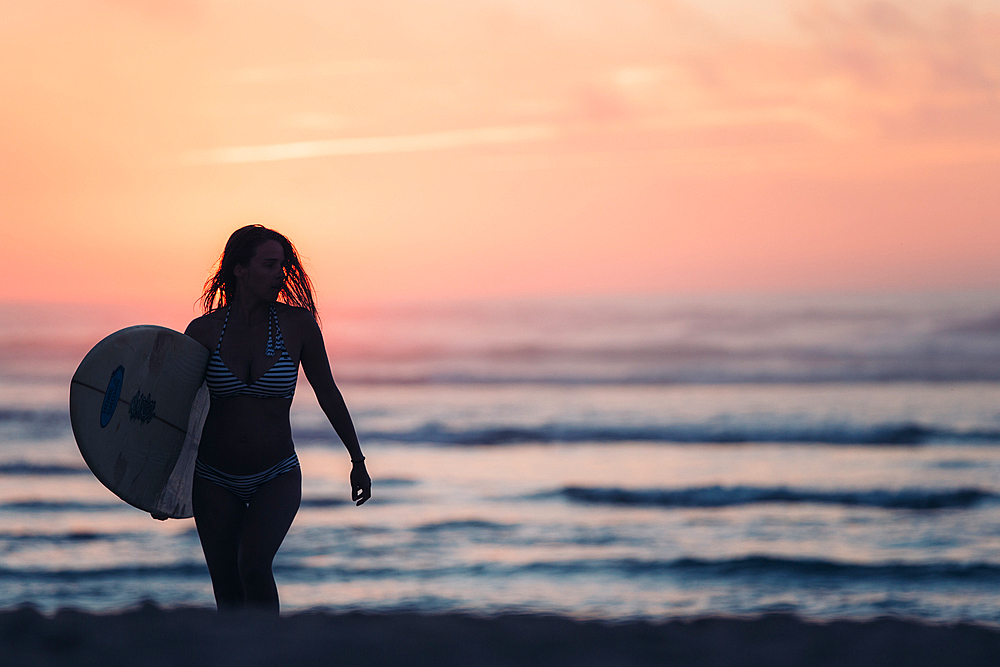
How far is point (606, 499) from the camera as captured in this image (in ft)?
36.9

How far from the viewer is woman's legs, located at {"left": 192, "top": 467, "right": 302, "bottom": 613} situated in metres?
3.68

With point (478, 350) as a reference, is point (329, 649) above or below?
below

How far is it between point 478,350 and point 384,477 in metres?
21.3

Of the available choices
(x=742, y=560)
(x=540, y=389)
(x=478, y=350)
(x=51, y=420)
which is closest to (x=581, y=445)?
(x=742, y=560)

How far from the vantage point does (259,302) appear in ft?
12.7

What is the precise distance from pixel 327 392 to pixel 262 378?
0.95 ft

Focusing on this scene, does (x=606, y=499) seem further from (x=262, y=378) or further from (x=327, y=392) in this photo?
(x=262, y=378)

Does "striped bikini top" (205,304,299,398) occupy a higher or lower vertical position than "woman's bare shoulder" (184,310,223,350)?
lower

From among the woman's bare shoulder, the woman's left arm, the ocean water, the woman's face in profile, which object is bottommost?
the ocean water

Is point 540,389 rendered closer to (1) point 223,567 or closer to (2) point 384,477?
(2) point 384,477

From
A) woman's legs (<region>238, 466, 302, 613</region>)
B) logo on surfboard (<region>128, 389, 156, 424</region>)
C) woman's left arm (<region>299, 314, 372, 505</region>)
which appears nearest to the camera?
woman's legs (<region>238, 466, 302, 613</region>)

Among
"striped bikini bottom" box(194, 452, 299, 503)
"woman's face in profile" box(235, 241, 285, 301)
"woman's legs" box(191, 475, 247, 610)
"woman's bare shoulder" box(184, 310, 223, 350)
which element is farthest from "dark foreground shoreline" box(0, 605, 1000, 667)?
"woman's face in profile" box(235, 241, 285, 301)

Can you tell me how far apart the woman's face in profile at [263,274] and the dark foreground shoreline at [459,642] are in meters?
1.24

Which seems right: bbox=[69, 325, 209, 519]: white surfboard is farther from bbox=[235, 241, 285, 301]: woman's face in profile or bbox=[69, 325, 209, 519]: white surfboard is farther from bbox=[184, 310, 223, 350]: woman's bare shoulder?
bbox=[235, 241, 285, 301]: woman's face in profile
